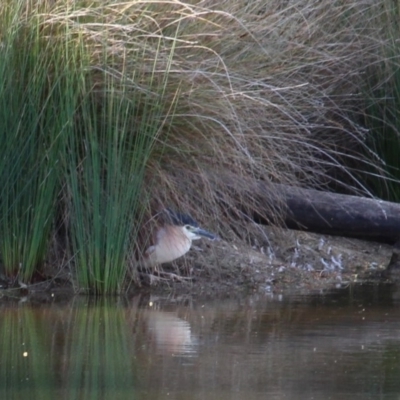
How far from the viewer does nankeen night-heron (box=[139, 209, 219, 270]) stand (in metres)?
6.61

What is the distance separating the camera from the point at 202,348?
5023 mm

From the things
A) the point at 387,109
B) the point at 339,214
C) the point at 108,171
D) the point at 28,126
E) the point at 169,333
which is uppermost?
the point at 28,126

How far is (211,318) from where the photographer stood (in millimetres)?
5793

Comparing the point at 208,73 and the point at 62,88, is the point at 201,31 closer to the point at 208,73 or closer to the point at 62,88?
the point at 208,73

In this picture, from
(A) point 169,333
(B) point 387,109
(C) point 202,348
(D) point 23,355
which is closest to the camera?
(D) point 23,355

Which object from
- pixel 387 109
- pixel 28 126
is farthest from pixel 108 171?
pixel 387 109

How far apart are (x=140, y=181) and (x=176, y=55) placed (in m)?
0.84

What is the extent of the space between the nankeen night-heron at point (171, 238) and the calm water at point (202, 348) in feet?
0.98

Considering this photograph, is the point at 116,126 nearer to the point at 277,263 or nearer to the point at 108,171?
the point at 108,171

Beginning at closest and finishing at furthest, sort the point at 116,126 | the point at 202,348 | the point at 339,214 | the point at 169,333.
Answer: the point at 202,348
the point at 169,333
the point at 116,126
the point at 339,214

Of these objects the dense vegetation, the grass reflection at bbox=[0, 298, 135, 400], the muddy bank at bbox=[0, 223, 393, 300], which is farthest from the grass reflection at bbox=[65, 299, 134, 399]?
the muddy bank at bbox=[0, 223, 393, 300]

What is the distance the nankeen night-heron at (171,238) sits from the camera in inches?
260

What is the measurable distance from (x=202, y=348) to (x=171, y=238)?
65.3 inches

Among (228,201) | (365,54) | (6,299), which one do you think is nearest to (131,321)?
(6,299)
